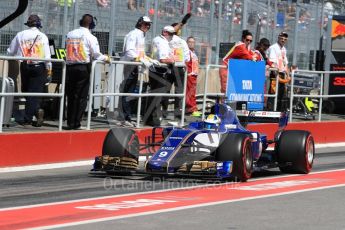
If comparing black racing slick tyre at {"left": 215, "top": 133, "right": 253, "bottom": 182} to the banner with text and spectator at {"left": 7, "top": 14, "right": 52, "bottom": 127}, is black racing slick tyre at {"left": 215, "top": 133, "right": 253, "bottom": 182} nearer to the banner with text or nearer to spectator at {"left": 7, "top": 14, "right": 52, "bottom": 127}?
spectator at {"left": 7, "top": 14, "right": 52, "bottom": 127}

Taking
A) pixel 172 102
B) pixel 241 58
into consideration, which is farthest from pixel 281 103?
pixel 172 102

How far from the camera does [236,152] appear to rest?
1176 centimetres

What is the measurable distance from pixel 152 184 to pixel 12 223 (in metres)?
3.51

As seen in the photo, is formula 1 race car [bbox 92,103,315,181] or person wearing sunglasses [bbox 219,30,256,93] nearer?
formula 1 race car [bbox 92,103,315,181]

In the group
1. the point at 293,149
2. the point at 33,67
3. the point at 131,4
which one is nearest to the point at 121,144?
the point at 293,149

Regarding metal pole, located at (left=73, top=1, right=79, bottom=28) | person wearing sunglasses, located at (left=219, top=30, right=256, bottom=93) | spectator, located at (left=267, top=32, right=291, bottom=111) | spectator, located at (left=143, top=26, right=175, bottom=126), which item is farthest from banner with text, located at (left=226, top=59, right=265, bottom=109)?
metal pole, located at (left=73, top=1, right=79, bottom=28)

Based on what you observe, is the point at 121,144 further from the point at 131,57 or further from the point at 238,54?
the point at 238,54

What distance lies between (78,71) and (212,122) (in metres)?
3.17

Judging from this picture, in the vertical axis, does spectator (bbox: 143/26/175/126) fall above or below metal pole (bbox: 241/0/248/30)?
below

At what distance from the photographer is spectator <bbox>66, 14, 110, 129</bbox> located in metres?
14.7

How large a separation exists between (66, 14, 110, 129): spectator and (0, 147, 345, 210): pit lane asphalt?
1123 millimetres

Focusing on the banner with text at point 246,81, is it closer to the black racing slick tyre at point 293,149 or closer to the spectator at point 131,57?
the spectator at point 131,57

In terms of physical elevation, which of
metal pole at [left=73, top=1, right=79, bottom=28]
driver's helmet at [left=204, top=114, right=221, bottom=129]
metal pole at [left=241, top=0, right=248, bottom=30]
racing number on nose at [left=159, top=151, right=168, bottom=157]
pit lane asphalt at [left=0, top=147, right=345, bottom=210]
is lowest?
pit lane asphalt at [left=0, top=147, right=345, bottom=210]

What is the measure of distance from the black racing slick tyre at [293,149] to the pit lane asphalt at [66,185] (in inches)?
14.9
